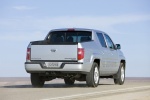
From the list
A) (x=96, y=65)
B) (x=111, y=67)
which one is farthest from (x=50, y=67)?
(x=111, y=67)

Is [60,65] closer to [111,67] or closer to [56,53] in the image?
[56,53]

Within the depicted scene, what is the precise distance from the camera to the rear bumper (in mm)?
15617

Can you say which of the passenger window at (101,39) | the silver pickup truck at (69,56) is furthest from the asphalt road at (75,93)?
the passenger window at (101,39)

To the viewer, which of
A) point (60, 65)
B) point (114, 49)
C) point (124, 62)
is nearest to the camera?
point (60, 65)

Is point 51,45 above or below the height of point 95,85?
above

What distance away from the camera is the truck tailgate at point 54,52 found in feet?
51.8

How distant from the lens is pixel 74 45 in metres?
15.8

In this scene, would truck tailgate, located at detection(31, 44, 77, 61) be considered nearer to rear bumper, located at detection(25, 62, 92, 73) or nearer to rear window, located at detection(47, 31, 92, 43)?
rear bumper, located at detection(25, 62, 92, 73)

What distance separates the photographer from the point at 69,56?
15.8 metres

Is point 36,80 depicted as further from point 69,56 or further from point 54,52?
point 69,56

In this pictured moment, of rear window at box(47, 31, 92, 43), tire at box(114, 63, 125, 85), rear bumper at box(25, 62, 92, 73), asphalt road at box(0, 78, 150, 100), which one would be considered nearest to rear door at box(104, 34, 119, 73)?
tire at box(114, 63, 125, 85)

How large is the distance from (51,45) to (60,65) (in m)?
0.74

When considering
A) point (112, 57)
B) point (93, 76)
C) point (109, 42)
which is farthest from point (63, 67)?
point (109, 42)

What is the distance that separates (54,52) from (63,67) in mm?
601
